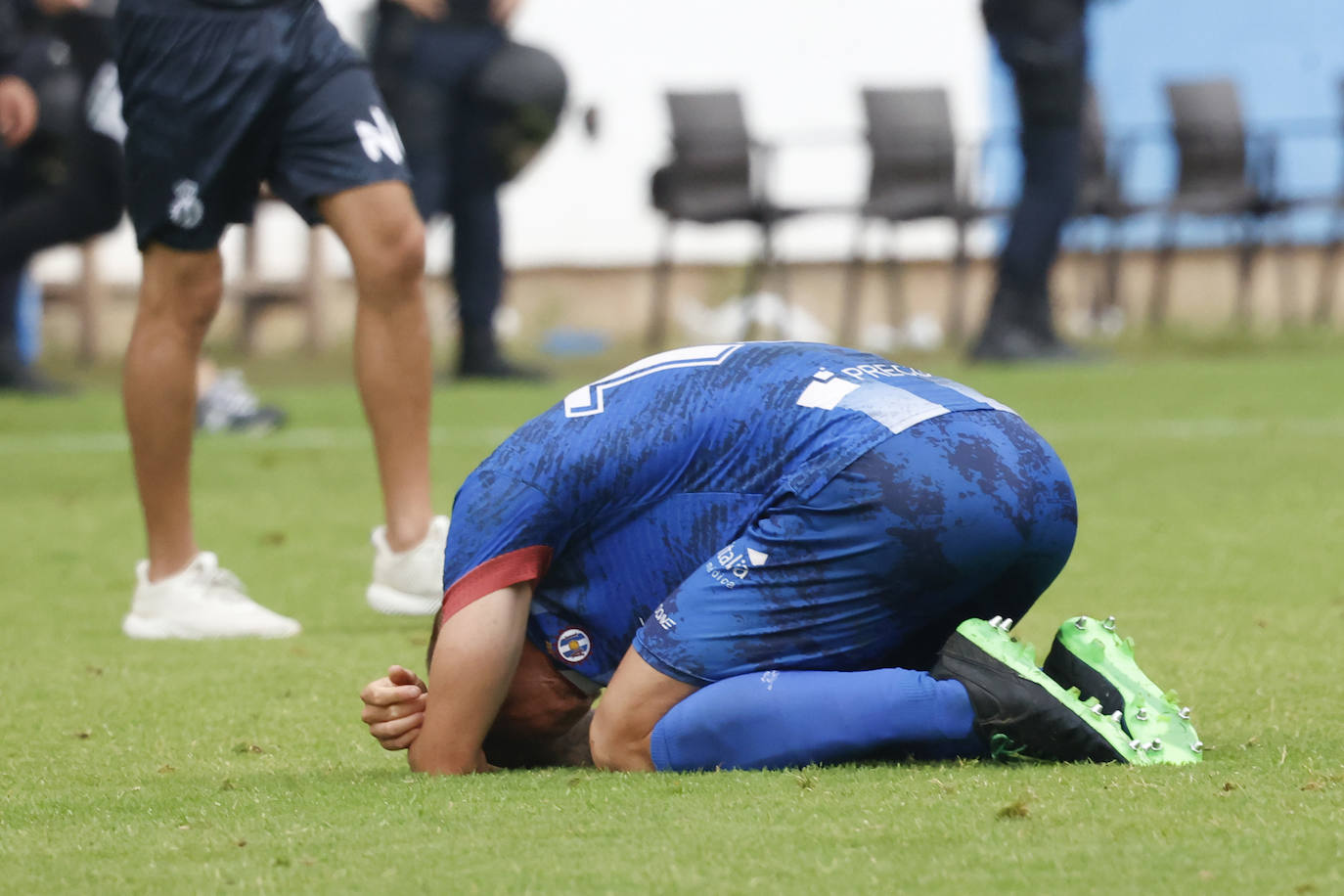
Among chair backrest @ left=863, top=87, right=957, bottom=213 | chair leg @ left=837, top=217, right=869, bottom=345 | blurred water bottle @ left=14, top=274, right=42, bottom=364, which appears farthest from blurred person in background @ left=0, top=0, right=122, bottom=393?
chair leg @ left=837, top=217, right=869, bottom=345

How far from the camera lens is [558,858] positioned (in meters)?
1.86

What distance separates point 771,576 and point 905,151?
303 inches

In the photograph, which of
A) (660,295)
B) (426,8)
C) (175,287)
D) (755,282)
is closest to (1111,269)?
(755,282)

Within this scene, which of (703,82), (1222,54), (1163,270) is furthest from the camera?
(1222,54)

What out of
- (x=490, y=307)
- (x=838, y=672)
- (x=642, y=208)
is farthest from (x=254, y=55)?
(x=642, y=208)

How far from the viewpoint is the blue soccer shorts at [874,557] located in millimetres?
2305

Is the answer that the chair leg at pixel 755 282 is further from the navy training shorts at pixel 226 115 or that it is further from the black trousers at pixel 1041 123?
the navy training shorts at pixel 226 115

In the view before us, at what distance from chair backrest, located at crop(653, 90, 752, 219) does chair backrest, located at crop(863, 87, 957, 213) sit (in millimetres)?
586

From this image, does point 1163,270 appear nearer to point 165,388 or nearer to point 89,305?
point 89,305

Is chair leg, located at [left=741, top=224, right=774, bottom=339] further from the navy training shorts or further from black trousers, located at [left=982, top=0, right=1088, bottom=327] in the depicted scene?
the navy training shorts

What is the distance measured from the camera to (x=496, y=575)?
7.80 ft

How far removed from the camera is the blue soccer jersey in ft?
7.77

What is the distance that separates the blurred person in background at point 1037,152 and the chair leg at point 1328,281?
137 inches

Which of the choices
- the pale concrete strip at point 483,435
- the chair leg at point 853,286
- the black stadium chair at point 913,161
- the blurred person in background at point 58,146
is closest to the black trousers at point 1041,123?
the black stadium chair at point 913,161
